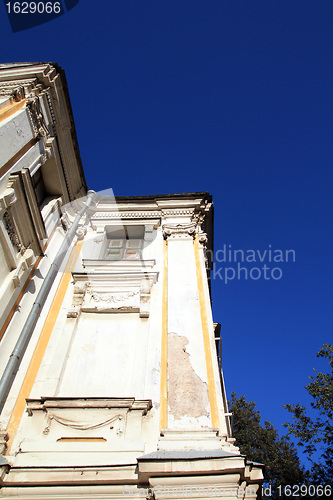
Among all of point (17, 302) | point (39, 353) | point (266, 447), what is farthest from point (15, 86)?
point (266, 447)

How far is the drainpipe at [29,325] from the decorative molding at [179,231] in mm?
2909

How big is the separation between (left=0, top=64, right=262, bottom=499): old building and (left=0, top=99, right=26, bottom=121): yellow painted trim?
0.03 meters

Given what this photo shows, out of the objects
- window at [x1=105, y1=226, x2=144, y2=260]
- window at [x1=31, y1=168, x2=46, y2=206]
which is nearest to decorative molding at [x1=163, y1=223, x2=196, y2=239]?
window at [x1=105, y1=226, x2=144, y2=260]

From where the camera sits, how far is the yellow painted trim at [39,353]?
558 cm

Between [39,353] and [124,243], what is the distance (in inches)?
193

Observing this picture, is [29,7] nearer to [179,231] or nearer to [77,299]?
[179,231]

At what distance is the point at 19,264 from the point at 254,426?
76.0ft

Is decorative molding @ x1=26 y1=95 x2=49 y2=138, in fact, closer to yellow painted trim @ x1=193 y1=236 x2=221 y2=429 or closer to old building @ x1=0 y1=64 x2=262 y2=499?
old building @ x1=0 y1=64 x2=262 y2=499

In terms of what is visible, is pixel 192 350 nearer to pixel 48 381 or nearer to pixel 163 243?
pixel 48 381

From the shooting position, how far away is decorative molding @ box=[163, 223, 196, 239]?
992cm

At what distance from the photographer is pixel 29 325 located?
23.0ft

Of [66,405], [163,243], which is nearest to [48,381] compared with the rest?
[66,405]

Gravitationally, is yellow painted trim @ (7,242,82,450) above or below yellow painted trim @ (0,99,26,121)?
below

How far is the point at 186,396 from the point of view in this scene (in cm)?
576
